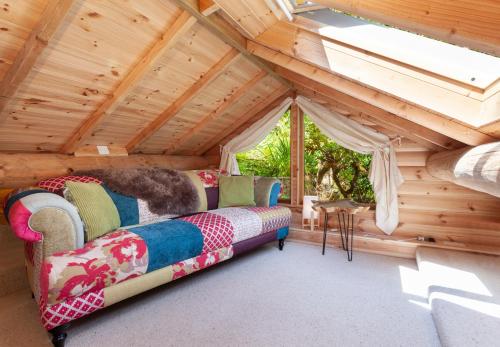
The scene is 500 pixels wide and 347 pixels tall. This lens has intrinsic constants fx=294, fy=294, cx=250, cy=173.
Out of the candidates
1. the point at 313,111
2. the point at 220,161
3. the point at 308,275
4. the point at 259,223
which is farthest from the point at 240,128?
the point at 308,275

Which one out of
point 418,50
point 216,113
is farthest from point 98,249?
point 216,113

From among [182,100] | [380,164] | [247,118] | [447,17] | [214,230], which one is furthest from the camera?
[247,118]

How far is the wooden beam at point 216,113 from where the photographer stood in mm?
3480

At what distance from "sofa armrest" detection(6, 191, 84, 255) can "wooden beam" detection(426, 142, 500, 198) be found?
2.26 m

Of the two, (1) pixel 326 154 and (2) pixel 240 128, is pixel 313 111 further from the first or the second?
(2) pixel 240 128

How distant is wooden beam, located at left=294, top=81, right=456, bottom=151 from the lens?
8.86 ft

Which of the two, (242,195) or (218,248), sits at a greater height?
(242,195)

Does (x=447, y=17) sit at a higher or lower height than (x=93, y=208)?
→ higher

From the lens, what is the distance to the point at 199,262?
2424mm

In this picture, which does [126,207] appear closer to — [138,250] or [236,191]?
[138,250]

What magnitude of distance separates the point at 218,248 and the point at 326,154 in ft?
7.13

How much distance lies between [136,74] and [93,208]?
1.14 meters

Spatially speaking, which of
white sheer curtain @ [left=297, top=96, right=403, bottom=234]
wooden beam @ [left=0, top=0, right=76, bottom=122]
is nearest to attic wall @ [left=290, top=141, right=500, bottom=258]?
white sheer curtain @ [left=297, top=96, right=403, bottom=234]

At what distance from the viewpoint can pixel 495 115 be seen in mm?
1462
